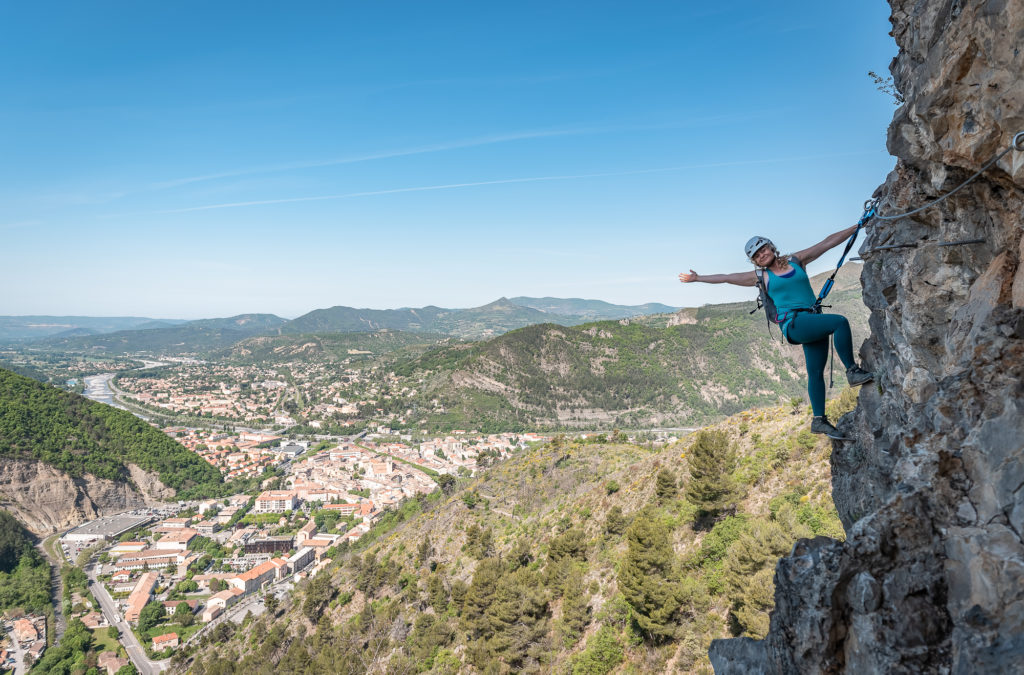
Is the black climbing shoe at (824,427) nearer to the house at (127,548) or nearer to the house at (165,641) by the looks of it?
the house at (165,641)

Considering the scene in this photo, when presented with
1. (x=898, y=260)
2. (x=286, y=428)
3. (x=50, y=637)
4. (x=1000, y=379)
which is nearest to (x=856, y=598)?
(x=1000, y=379)

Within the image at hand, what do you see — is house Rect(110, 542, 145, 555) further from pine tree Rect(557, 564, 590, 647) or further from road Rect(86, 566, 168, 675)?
pine tree Rect(557, 564, 590, 647)

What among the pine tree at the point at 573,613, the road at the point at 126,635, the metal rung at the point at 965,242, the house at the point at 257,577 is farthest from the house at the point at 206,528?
the metal rung at the point at 965,242

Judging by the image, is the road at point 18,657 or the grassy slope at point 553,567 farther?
the road at point 18,657

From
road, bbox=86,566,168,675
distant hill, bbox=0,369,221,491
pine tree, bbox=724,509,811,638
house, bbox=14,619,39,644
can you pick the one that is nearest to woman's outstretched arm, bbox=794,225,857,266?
pine tree, bbox=724,509,811,638

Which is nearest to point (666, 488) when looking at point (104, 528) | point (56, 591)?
point (56, 591)

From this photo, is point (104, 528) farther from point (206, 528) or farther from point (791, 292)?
point (791, 292)
